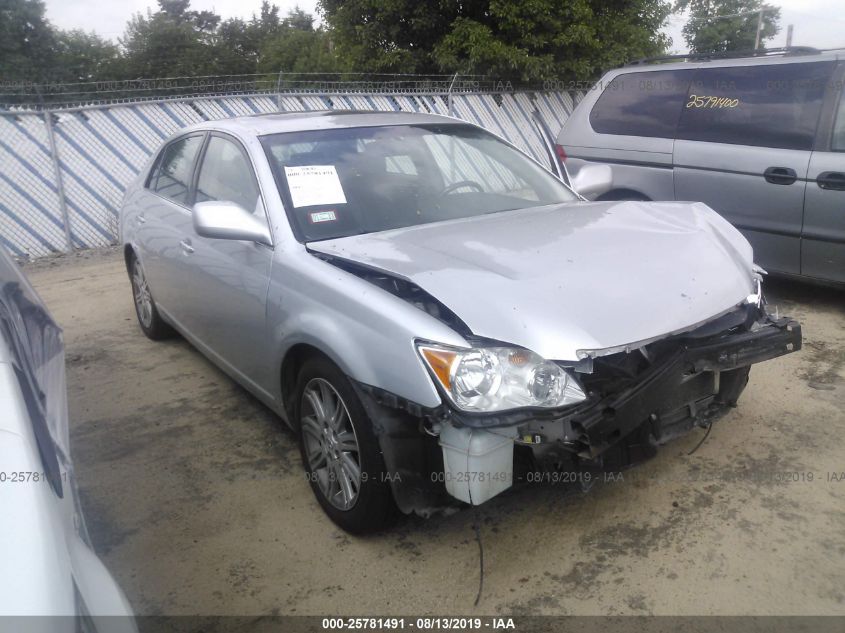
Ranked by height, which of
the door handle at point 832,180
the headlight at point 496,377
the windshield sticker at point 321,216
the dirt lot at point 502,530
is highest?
the windshield sticker at point 321,216

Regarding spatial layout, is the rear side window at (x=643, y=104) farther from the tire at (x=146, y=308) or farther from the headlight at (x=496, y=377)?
the headlight at (x=496, y=377)

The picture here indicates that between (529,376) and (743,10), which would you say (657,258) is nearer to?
(529,376)

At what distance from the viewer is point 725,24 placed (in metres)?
35.2

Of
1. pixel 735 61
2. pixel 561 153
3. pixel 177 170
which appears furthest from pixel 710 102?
pixel 177 170

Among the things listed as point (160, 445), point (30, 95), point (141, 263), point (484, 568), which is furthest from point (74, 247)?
point (484, 568)

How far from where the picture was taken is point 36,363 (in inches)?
91.9

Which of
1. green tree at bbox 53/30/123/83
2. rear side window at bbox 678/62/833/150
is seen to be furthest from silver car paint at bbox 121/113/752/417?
green tree at bbox 53/30/123/83

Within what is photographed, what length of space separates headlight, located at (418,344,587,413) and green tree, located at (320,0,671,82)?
9853 millimetres

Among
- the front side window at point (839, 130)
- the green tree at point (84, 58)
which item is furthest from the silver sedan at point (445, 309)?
the green tree at point (84, 58)

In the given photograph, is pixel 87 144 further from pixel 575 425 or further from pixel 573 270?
pixel 575 425

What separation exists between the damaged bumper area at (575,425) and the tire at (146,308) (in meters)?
3.06

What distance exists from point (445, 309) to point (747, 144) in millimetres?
3852

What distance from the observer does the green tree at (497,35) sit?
11.5 m

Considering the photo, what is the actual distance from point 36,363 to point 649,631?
214 cm
